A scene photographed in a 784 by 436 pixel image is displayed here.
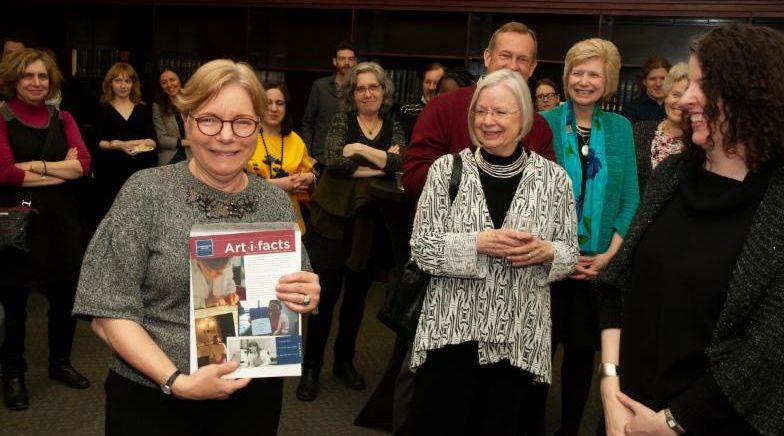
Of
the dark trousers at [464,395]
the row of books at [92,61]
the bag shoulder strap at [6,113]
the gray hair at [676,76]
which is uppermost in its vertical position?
the row of books at [92,61]

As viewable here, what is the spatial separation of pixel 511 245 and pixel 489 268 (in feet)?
0.45

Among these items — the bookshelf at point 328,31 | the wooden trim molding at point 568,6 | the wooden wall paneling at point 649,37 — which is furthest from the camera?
the wooden wall paneling at point 649,37

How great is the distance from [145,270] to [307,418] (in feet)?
6.82

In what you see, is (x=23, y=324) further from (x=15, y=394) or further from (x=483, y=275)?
(x=483, y=275)

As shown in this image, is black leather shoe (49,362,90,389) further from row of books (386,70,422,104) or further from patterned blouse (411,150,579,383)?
row of books (386,70,422,104)

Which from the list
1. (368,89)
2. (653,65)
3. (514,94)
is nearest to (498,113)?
(514,94)

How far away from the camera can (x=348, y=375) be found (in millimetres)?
3846

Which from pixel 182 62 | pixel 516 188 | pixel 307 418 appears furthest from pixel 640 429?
pixel 182 62

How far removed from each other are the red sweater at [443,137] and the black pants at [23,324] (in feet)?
→ 6.18

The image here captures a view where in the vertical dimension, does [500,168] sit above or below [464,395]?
above

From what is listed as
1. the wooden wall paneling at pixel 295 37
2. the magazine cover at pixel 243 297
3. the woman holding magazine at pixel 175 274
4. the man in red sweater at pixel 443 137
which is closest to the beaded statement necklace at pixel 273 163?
the man in red sweater at pixel 443 137

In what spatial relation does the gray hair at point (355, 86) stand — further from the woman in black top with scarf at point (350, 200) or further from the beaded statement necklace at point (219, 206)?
the beaded statement necklace at point (219, 206)

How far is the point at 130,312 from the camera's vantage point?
146 centimetres

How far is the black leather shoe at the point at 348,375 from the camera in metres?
3.81
